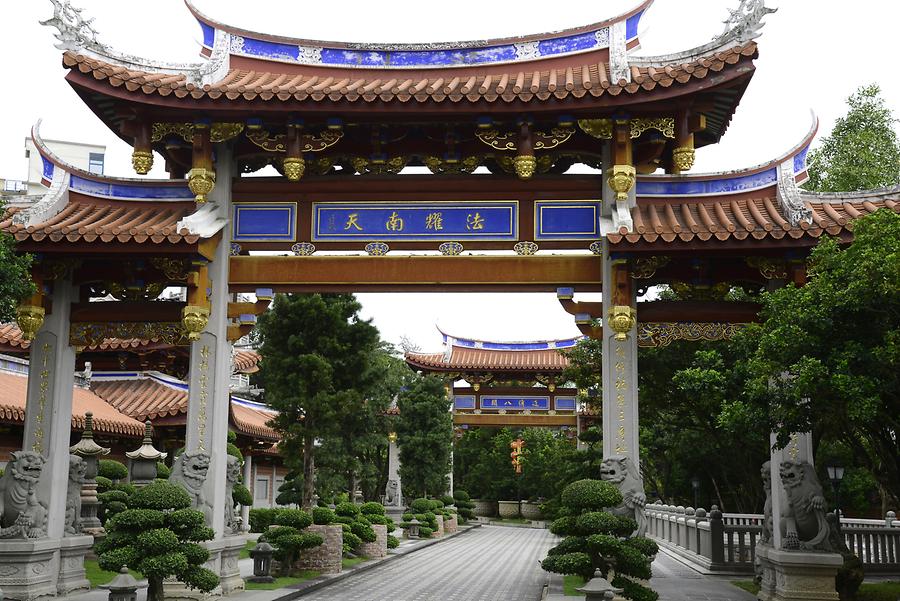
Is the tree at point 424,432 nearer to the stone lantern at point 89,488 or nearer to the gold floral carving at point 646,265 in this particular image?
the stone lantern at point 89,488

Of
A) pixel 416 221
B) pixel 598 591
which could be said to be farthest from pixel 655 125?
pixel 598 591

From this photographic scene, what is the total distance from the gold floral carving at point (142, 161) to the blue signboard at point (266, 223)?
1.28m

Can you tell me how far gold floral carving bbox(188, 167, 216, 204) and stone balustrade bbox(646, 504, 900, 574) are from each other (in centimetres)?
1084

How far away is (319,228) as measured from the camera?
12.4m

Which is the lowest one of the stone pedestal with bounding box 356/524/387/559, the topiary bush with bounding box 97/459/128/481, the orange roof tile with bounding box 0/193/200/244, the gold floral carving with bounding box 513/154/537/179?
the stone pedestal with bounding box 356/524/387/559

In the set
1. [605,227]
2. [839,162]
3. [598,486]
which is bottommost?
[598,486]

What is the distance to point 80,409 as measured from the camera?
19812 mm

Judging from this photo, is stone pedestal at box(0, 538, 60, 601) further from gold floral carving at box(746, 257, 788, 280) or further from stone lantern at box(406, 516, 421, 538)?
stone lantern at box(406, 516, 421, 538)

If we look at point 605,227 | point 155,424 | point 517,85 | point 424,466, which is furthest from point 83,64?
point 424,466

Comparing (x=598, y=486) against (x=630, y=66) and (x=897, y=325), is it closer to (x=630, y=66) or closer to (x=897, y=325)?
(x=897, y=325)

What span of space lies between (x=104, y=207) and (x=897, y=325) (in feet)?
32.7

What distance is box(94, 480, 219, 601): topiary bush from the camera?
984cm

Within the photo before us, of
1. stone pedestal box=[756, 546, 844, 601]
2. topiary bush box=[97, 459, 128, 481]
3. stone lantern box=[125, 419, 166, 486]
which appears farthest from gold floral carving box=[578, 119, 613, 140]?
topiary bush box=[97, 459, 128, 481]

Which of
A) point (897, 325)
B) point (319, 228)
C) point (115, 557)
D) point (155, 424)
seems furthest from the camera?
point (155, 424)
